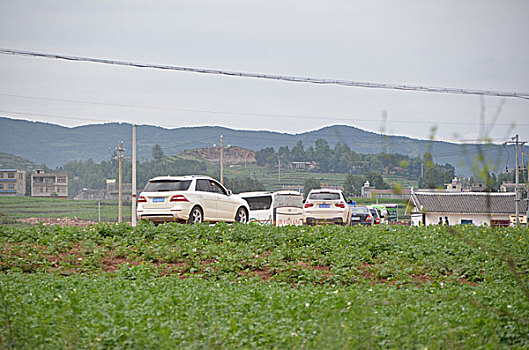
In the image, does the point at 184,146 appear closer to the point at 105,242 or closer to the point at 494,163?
the point at 105,242

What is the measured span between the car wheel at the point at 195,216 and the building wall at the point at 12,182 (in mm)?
39331

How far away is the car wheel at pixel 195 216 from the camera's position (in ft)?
66.8

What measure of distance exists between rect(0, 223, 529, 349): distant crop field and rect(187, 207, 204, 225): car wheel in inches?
238

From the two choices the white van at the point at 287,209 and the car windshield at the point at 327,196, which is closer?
the car windshield at the point at 327,196

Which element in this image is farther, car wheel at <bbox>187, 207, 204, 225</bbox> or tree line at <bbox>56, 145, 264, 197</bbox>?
tree line at <bbox>56, 145, 264, 197</bbox>

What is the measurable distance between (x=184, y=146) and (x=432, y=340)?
366 ft

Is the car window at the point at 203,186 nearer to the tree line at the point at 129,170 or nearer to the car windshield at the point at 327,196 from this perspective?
the car windshield at the point at 327,196

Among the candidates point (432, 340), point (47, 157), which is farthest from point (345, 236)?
point (47, 157)

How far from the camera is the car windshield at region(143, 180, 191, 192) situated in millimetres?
20328

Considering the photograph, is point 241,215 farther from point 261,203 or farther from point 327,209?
point 261,203

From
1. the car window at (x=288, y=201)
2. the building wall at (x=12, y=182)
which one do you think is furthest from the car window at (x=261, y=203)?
the building wall at (x=12, y=182)

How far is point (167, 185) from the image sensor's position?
20469 millimetres

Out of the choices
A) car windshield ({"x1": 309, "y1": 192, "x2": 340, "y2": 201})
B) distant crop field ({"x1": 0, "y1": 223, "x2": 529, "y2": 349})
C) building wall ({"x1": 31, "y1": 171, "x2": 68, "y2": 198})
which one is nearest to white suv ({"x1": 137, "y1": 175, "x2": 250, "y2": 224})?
distant crop field ({"x1": 0, "y1": 223, "x2": 529, "y2": 349})

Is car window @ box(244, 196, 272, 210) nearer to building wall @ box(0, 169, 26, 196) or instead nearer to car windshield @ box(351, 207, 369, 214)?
car windshield @ box(351, 207, 369, 214)
